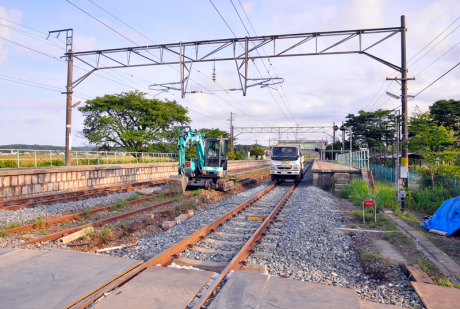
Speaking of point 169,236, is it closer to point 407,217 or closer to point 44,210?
point 44,210

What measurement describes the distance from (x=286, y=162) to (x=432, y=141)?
28.0 feet

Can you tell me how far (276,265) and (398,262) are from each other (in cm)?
220

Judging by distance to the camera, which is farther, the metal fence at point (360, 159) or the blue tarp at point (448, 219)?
the metal fence at point (360, 159)

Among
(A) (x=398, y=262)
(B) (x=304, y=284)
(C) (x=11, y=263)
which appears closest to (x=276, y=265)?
(B) (x=304, y=284)

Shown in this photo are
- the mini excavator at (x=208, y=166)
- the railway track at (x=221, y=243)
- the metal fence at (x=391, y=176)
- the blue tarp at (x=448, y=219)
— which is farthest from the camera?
the mini excavator at (x=208, y=166)

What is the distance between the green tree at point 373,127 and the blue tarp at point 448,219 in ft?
119

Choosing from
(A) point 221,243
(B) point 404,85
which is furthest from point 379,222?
(B) point 404,85

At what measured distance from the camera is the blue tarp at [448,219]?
7234 mm

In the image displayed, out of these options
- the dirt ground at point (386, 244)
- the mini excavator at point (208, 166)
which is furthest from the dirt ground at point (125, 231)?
the mini excavator at point (208, 166)

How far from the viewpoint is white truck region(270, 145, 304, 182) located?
63.6 feet

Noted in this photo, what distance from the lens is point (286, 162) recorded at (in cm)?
1944

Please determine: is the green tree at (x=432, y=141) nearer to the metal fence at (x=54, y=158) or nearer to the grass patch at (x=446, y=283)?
the grass patch at (x=446, y=283)

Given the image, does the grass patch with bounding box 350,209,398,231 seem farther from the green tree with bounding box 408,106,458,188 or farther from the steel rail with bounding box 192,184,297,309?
the green tree with bounding box 408,106,458,188

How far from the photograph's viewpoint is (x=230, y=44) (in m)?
14.5
